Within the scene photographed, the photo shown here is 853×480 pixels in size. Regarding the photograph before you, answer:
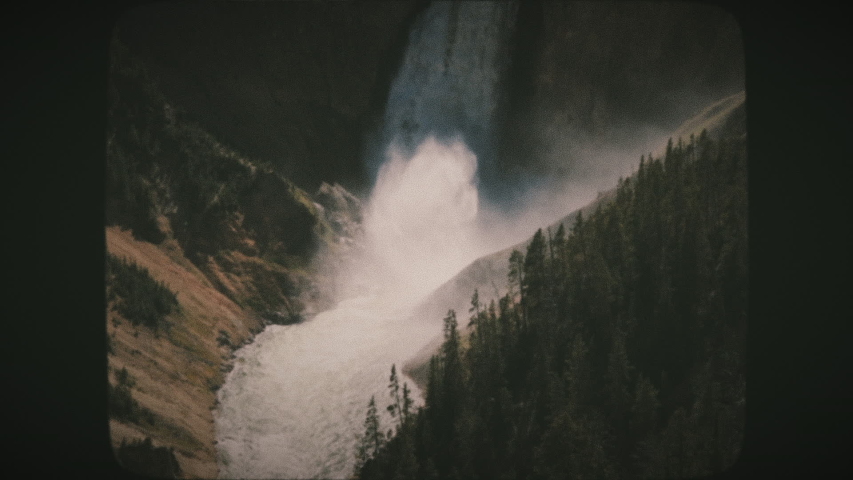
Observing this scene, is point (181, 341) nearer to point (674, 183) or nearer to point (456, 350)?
point (456, 350)

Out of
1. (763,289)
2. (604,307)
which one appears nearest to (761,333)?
(763,289)

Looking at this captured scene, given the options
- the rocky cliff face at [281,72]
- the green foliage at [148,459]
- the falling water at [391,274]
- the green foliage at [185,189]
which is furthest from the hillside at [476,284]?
the green foliage at [148,459]

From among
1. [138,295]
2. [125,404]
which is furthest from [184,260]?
[125,404]

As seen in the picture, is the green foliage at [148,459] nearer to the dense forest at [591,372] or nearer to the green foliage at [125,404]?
the green foliage at [125,404]

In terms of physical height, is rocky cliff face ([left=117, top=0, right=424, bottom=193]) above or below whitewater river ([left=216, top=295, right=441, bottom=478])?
above

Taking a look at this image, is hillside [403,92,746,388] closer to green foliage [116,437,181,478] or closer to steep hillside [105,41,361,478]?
steep hillside [105,41,361,478]

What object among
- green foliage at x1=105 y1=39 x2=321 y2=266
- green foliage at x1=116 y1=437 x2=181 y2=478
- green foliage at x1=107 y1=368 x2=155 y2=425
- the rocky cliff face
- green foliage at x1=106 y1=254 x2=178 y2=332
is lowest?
green foliage at x1=116 y1=437 x2=181 y2=478

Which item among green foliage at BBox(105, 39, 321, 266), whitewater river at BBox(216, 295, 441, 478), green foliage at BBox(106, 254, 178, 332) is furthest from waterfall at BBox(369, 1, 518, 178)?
green foliage at BBox(106, 254, 178, 332)
